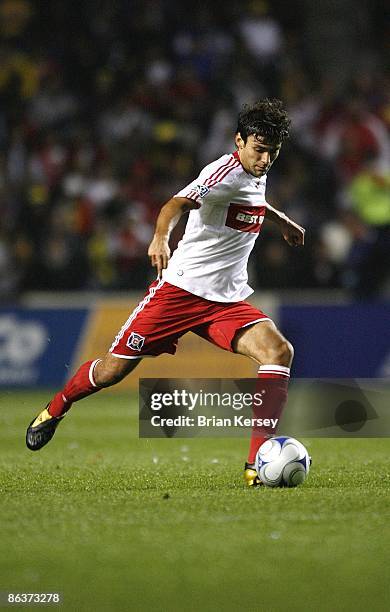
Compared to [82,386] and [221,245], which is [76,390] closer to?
[82,386]

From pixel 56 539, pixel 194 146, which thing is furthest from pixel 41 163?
pixel 56 539

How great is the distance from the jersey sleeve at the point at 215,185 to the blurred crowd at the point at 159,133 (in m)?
6.53

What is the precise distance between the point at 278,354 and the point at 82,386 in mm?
1261

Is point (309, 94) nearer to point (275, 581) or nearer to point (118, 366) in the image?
point (118, 366)

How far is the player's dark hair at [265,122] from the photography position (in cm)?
625

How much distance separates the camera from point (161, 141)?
48.2 feet

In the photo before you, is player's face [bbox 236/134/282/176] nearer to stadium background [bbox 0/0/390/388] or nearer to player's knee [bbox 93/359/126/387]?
player's knee [bbox 93/359/126/387]

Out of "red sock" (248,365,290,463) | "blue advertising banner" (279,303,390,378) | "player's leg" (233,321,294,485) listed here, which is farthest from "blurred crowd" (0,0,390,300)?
"red sock" (248,365,290,463)

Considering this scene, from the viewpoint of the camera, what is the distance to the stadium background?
42.3 ft

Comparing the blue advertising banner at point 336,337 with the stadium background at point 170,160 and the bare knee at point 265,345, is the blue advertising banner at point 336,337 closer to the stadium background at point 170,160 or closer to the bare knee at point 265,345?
the stadium background at point 170,160

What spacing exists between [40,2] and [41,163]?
11.3ft

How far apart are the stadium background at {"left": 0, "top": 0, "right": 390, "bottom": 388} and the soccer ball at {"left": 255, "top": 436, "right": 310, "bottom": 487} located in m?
6.25

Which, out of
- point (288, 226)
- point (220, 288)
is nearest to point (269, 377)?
point (220, 288)

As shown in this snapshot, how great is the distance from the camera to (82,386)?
271 inches
